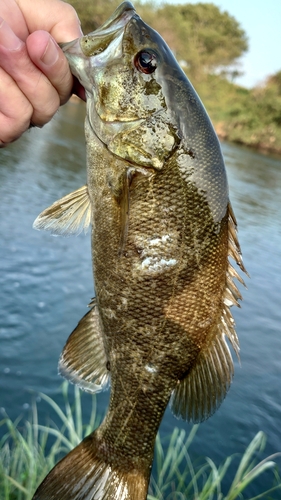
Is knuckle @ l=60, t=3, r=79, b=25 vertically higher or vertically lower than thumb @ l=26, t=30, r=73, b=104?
higher

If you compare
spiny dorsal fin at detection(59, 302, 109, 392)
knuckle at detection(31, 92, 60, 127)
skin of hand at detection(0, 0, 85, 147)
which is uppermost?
skin of hand at detection(0, 0, 85, 147)

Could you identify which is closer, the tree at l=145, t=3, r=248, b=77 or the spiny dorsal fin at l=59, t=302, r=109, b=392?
the spiny dorsal fin at l=59, t=302, r=109, b=392

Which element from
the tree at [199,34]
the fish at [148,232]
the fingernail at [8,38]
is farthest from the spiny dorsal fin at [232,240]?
the tree at [199,34]

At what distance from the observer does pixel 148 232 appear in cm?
181

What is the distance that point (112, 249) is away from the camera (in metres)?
1.91

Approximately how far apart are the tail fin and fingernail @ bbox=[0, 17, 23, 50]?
171cm

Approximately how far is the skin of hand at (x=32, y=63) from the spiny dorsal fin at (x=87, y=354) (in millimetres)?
898

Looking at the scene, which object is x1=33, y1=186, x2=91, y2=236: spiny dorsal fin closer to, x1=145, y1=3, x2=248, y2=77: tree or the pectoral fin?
the pectoral fin

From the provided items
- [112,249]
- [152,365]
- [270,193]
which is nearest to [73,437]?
[152,365]

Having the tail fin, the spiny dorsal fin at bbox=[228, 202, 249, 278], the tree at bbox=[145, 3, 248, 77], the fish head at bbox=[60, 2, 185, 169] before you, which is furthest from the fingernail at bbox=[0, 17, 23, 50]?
the tree at bbox=[145, 3, 248, 77]

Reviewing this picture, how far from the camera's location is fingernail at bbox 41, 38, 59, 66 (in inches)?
64.1

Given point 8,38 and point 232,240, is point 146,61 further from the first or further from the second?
point 232,240

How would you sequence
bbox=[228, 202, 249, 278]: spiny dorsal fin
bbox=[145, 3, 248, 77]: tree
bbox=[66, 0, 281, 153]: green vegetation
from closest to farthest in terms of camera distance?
1. bbox=[228, 202, 249, 278]: spiny dorsal fin
2. bbox=[66, 0, 281, 153]: green vegetation
3. bbox=[145, 3, 248, 77]: tree

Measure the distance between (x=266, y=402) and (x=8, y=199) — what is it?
6775 mm
